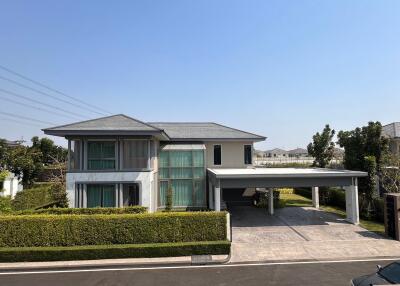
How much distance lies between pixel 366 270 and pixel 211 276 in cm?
634

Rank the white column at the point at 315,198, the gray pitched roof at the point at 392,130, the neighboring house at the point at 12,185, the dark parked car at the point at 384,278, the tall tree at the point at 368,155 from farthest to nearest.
→ 1. the neighboring house at the point at 12,185
2. the gray pitched roof at the point at 392,130
3. the white column at the point at 315,198
4. the tall tree at the point at 368,155
5. the dark parked car at the point at 384,278

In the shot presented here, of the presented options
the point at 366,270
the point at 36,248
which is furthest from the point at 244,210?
the point at 36,248

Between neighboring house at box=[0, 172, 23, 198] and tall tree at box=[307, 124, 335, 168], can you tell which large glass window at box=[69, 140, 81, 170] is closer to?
neighboring house at box=[0, 172, 23, 198]

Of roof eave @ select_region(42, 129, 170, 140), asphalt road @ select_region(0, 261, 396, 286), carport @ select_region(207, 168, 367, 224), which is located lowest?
asphalt road @ select_region(0, 261, 396, 286)

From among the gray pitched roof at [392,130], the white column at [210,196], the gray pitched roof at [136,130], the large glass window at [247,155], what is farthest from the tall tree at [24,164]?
the gray pitched roof at [392,130]

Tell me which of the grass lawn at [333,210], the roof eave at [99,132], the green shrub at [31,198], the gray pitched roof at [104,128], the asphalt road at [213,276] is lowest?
the asphalt road at [213,276]

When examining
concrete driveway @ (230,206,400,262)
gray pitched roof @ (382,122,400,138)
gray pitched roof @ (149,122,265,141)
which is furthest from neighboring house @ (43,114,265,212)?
gray pitched roof @ (382,122,400,138)

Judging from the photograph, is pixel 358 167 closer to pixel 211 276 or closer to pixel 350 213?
pixel 350 213

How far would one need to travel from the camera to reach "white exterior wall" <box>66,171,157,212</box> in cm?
2020

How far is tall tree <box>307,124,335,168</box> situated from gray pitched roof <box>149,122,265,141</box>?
6667mm

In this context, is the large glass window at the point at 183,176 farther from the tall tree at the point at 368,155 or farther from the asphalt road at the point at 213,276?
the tall tree at the point at 368,155

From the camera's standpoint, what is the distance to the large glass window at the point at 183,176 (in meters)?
24.2

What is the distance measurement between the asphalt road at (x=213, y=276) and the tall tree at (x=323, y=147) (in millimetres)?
18375

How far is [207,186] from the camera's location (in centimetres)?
2486
